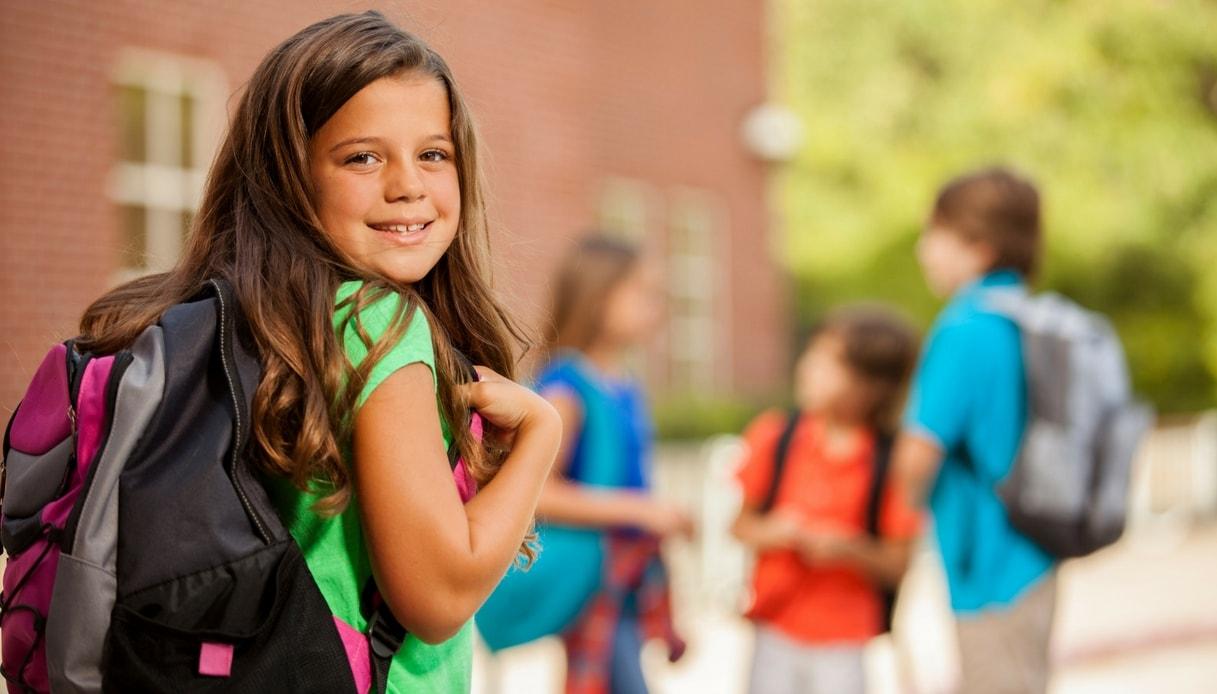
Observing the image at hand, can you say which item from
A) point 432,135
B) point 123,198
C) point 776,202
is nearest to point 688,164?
point 776,202

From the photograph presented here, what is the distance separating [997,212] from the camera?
4539mm

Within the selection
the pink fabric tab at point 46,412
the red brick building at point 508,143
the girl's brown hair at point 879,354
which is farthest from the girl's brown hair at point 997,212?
the pink fabric tab at point 46,412

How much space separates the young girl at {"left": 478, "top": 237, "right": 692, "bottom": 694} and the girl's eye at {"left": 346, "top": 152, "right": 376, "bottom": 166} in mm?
2276

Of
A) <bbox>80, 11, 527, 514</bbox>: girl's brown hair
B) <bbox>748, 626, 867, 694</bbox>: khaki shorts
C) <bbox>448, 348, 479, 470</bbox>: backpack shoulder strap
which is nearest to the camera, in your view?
<bbox>80, 11, 527, 514</bbox>: girl's brown hair

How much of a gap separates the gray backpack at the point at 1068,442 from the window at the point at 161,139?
5.47 metres

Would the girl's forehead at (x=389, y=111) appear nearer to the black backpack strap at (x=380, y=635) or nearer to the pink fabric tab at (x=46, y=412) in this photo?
the pink fabric tab at (x=46, y=412)

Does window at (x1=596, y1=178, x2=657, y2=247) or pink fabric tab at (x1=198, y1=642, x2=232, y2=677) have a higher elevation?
pink fabric tab at (x1=198, y1=642, x2=232, y2=677)

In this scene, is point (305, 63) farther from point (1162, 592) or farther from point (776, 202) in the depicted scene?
point (776, 202)

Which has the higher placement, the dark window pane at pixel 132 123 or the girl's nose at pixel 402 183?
the girl's nose at pixel 402 183

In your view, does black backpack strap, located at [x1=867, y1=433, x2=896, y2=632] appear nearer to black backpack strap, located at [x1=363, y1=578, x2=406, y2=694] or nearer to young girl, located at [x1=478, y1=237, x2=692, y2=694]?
young girl, located at [x1=478, y1=237, x2=692, y2=694]

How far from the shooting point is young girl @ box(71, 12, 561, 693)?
1894 millimetres

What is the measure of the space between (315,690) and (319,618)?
0.09 meters

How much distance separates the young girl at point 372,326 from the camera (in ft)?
6.21

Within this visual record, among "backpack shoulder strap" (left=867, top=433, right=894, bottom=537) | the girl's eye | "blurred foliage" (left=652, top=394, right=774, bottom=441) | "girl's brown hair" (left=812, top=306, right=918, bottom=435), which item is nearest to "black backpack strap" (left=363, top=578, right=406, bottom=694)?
the girl's eye
